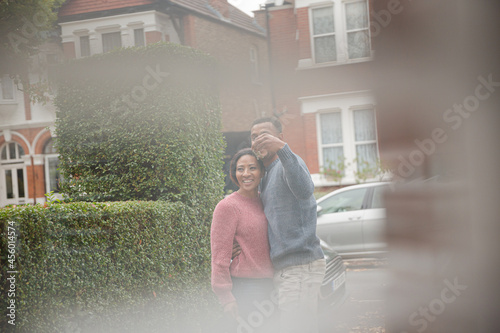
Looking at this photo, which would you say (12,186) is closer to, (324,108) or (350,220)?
(324,108)

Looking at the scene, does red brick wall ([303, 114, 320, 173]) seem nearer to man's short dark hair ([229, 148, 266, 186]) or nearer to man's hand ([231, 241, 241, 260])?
man's short dark hair ([229, 148, 266, 186])

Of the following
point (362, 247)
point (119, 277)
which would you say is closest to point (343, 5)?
point (362, 247)

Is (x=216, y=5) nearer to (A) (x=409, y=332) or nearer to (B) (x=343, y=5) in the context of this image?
(B) (x=343, y=5)

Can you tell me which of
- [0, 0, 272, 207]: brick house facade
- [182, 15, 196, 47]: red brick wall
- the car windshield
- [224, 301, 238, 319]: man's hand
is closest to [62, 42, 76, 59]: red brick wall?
[0, 0, 272, 207]: brick house facade

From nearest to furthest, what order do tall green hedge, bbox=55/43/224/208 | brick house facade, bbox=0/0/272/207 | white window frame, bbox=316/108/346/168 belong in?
tall green hedge, bbox=55/43/224/208 → white window frame, bbox=316/108/346/168 → brick house facade, bbox=0/0/272/207

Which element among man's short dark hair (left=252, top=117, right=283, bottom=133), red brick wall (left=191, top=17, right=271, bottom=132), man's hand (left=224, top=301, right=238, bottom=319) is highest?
red brick wall (left=191, top=17, right=271, bottom=132)

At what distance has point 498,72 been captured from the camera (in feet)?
1.51

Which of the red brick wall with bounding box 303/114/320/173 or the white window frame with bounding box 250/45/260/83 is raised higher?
the white window frame with bounding box 250/45/260/83

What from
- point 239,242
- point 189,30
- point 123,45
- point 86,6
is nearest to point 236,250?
point 239,242

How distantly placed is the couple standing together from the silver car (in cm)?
614

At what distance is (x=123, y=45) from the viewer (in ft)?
55.7

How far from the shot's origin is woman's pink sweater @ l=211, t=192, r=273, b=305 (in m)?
2.69

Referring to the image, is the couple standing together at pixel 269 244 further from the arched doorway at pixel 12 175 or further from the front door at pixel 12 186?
the front door at pixel 12 186

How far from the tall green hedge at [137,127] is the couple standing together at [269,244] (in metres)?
2.56
